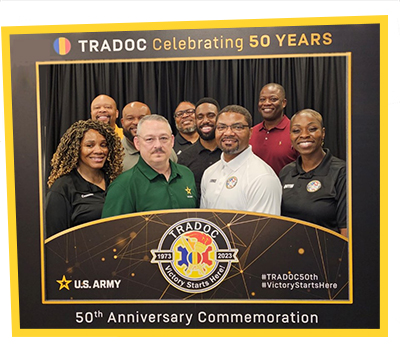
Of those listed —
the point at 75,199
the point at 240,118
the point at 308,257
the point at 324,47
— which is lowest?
the point at 308,257

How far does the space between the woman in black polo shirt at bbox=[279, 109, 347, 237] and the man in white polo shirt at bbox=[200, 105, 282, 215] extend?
0.29ft

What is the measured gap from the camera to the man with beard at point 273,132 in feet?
9.18

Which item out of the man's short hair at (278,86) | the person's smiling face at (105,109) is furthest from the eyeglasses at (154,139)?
the man's short hair at (278,86)

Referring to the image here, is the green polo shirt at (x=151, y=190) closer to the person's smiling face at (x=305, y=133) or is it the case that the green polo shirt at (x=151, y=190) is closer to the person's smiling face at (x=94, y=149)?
the person's smiling face at (x=94, y=149)

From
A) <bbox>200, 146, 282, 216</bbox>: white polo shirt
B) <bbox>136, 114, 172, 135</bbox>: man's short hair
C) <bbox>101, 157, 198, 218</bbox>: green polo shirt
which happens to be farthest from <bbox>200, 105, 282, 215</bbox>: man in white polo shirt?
<bbox>136, 114, 172, 135</bbox>: man's short hair

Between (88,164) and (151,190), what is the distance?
0.42 meters

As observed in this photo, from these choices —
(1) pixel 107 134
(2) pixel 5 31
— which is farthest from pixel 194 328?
(2) pixel 5 31

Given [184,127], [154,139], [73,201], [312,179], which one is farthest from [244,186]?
[73,201]

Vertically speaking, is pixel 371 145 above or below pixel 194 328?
above

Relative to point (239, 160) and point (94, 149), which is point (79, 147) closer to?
point (94, 149)

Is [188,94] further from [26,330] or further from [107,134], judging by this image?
[26,330]

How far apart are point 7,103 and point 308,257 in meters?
2.07

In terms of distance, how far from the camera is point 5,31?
286 centimetres

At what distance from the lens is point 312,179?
9.10ft
